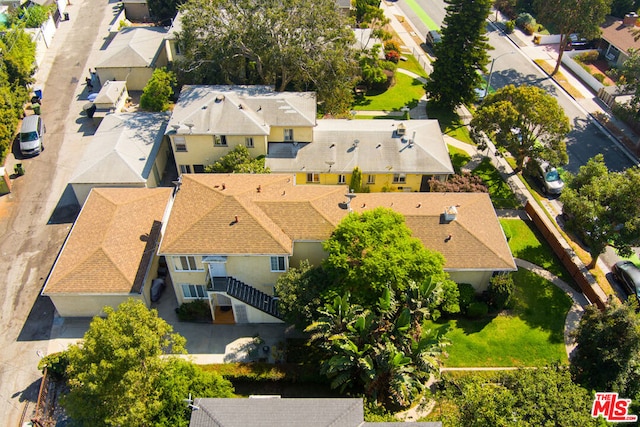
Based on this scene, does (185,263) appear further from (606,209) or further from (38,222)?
(606,209)

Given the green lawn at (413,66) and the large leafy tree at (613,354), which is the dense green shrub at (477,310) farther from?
the green lawn at (413,66)

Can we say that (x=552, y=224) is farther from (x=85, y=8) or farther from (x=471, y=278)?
(x=85, y=8)

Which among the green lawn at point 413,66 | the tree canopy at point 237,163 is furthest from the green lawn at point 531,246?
the green lawn at point 413,66

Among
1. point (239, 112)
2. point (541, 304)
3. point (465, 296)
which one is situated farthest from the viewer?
point (239, 112)

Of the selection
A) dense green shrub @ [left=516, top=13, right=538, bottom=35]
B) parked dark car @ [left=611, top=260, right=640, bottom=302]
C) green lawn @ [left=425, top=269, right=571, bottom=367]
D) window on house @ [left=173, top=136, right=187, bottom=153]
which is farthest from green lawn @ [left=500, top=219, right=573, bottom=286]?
dense green shrub @ [left=516, top=13, right=538, bottom=35]

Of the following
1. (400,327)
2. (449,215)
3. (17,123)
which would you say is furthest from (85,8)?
(400,327)

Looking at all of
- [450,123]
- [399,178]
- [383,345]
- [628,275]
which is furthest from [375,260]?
[450,123]
